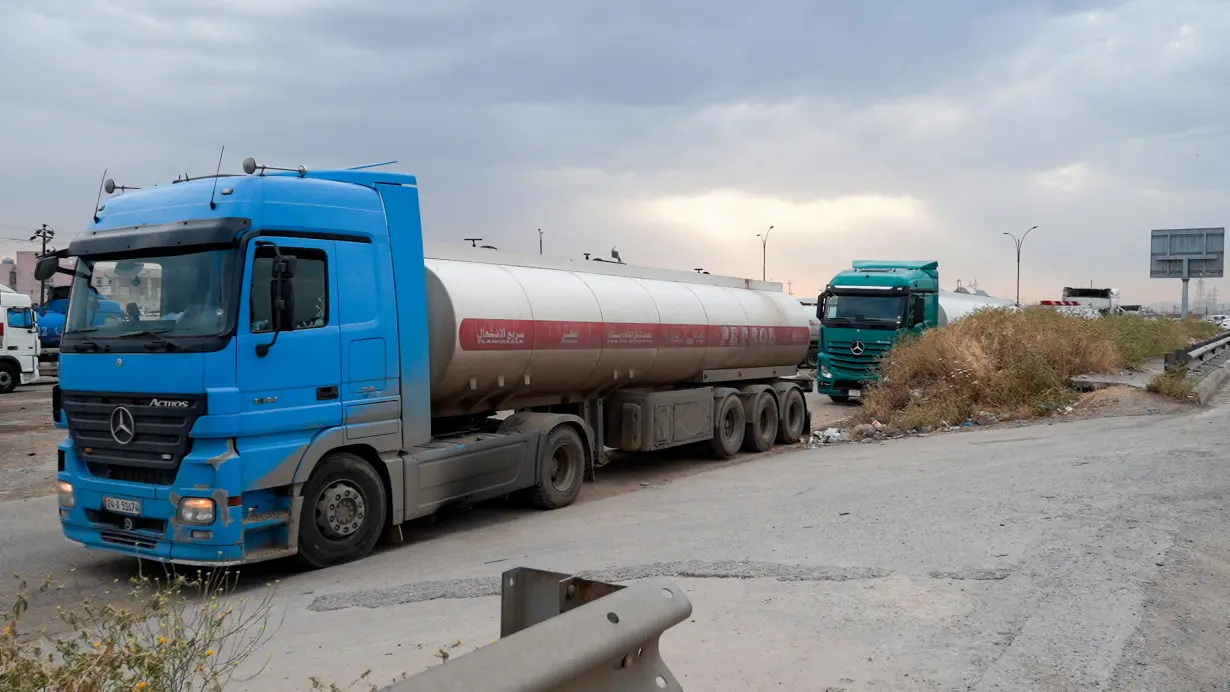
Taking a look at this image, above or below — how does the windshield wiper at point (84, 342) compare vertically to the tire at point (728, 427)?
above

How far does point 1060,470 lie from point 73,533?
30.6 ft

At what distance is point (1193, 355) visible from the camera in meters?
18.4

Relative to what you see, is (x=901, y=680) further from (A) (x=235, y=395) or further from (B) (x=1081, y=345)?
(B) (x=1081, y=345)

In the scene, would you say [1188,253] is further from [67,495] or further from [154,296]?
[67,495]

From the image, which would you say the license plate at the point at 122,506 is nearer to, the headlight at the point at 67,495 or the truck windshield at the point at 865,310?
the headlight at the point at 67,495

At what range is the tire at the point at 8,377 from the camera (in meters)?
26.1

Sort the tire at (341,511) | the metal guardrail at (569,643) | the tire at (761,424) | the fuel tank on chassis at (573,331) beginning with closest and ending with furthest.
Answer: the metal guardrail at (569,643)
the tire at (341,511)
the fuel tank on chassis at (573,331)
the tire at (761,424)

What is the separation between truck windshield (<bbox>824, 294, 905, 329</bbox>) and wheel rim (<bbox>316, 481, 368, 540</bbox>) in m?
14.8

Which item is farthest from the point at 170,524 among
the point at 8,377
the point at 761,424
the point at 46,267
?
the point at 8,377

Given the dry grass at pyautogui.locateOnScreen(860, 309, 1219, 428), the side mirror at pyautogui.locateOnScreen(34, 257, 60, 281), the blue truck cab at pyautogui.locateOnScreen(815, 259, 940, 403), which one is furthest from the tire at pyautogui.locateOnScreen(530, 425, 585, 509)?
the blue truck cab at pyautogui.locateOnScreen(815, 259, 940, 403)

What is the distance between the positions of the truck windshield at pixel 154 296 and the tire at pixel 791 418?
10.4 metres

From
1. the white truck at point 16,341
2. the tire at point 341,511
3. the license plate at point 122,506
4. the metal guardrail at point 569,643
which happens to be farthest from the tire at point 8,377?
the metal guardrail at point 569,643

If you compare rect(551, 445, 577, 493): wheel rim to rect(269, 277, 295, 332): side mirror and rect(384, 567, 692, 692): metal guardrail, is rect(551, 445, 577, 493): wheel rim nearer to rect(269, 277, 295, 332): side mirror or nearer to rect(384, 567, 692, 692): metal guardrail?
rect(269, 277, 295, 332): side mirror

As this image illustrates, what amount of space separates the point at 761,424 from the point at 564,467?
17.4ft
